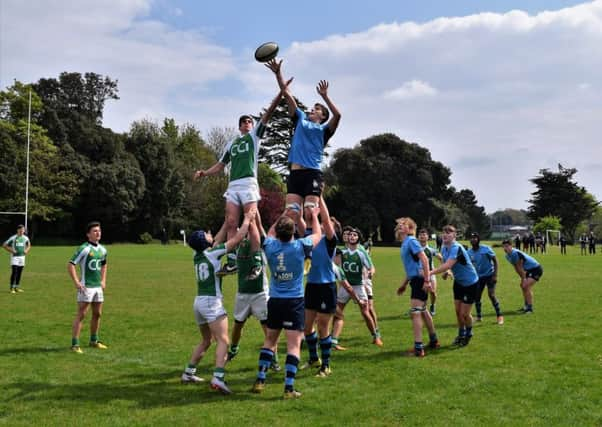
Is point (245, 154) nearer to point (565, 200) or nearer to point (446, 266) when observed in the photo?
point (446, 266)

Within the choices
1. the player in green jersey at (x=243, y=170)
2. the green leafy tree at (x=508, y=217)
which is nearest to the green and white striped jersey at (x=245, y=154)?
the player in green jersey at (x=243, y=170)

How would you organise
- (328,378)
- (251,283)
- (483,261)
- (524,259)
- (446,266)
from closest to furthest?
(328,378), (251,283), (446,266), (483,261), (524,259)

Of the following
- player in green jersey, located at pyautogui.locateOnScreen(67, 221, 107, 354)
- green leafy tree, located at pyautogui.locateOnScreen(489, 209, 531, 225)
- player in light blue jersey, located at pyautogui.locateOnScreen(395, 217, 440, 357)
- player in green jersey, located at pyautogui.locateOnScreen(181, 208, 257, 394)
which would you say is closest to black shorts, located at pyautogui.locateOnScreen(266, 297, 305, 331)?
player in green jersey, located at pyautogui.locateOnScreen(181, 208, 257, 394)

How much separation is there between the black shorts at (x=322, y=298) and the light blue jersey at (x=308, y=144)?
1.89 meters

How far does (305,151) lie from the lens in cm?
865

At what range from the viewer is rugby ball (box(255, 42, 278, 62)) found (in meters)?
8.88

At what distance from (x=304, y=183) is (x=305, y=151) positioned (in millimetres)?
510

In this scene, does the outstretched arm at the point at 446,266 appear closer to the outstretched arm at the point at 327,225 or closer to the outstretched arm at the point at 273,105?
the outstretched arm at the point at 327,225

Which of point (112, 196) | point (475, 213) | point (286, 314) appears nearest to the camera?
point (286, 314)

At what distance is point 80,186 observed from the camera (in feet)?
215

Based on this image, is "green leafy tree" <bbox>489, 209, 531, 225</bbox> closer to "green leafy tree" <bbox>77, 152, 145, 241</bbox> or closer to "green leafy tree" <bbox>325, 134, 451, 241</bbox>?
"green leafy tree" <bbox>325, 134, 451, 241</bbox>

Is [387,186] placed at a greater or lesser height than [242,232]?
greater

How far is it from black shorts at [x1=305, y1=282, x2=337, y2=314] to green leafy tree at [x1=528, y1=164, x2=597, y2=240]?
101348 millimetres

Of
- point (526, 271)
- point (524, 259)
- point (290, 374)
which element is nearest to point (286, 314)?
point (290, 374)
